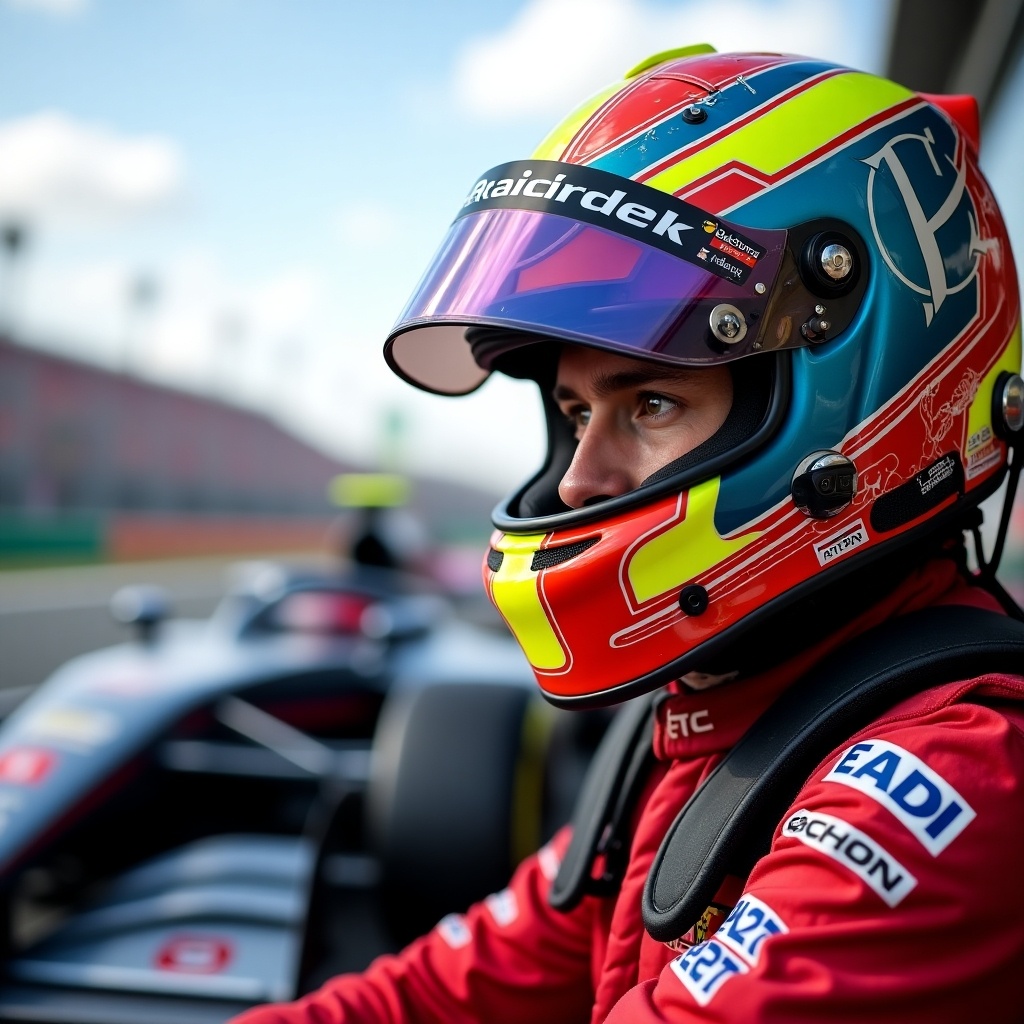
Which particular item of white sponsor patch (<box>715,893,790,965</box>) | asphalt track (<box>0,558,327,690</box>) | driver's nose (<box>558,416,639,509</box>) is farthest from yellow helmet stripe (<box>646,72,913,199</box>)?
asphalt track (<box>0,558,327,690</box>)

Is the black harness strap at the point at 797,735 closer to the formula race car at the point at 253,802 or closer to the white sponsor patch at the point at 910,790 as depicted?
the white sponsor patch at the point at 910,790

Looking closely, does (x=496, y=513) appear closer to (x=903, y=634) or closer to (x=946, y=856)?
(x=903, y=634)

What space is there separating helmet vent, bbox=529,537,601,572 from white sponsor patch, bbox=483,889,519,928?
1.42 ft

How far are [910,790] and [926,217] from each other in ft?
1.86

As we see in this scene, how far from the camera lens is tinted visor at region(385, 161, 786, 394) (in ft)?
Answer: 3.05

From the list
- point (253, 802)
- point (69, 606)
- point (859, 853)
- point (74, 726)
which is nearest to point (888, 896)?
point (859, 853)

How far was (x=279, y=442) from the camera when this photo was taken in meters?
26.5

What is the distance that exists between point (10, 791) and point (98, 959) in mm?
487

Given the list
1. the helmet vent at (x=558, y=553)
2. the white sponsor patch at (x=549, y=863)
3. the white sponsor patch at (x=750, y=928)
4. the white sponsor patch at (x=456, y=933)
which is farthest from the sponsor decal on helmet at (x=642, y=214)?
the white sponsor patch at (x=456, y=933)

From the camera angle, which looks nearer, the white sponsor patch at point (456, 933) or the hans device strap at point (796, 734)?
the hans device strap at point (796, 734)

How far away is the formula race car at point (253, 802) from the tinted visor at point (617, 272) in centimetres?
144

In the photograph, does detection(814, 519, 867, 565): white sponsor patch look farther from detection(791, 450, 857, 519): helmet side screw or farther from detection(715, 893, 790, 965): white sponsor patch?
detection(715, 893, 790, 965): white sponsor patch

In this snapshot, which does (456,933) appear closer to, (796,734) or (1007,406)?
(796,734)

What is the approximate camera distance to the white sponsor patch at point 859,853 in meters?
0.67
